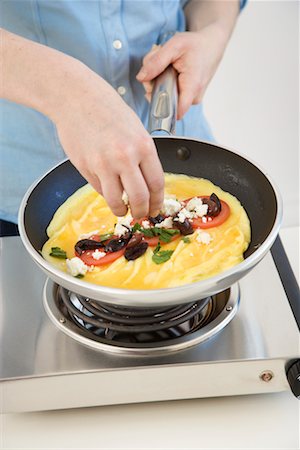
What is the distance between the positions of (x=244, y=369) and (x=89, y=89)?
1.64ft

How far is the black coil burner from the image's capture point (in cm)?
104

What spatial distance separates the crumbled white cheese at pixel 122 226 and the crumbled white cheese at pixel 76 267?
10 centimetres

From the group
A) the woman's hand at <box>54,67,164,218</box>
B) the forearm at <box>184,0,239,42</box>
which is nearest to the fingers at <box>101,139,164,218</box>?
the woman's hand at <box>54,67,164,218</box>

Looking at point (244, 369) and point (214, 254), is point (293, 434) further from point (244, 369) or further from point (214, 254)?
point (214, 254)

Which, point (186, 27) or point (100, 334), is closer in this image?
point (100, 334)

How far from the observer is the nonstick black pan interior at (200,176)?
3.55 ft

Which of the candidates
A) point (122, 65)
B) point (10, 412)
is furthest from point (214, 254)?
point (122, 65)

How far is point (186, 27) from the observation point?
158cm

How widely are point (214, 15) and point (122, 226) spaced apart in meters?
0.71

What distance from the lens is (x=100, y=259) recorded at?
1.03 m

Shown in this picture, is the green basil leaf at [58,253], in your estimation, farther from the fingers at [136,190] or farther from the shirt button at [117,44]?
the shirt button at [117,44]

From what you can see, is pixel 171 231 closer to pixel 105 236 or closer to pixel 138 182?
pixel 105 236

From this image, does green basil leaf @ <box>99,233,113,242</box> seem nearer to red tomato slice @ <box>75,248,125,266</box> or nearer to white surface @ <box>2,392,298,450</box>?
red tomato slice @ <box>75,248,125,266</box>

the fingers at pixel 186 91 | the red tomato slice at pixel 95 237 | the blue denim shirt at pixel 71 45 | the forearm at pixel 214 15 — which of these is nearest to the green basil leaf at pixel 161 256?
the red tomato slice at pixel 95 237
